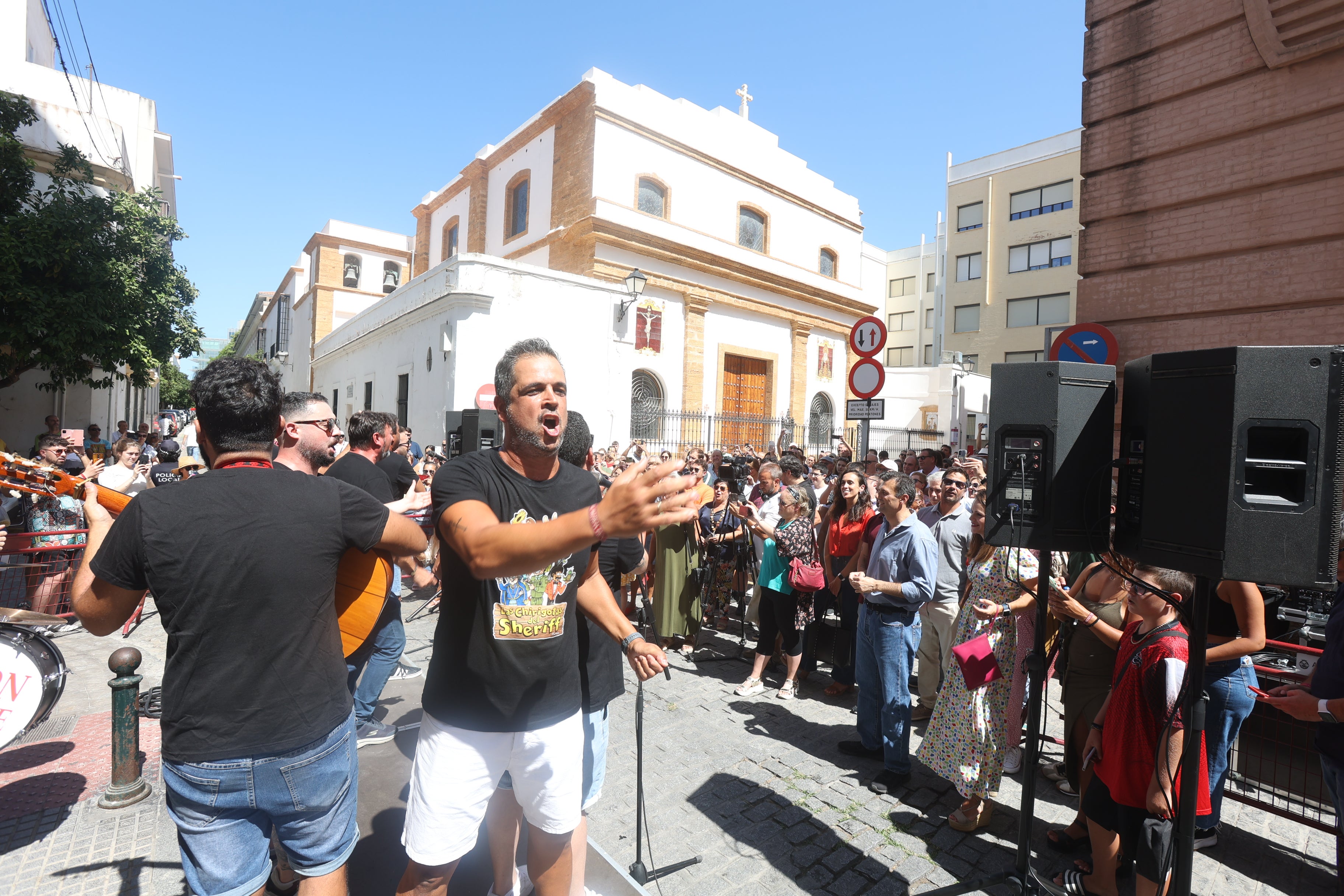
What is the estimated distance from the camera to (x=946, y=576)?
508 cm

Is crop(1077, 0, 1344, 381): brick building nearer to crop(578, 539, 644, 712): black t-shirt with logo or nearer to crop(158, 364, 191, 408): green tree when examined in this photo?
crop(578, 539, 644, 712): black t-shirt with logo

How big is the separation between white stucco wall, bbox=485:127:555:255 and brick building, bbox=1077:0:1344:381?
1777cm

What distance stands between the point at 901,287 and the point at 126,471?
42221mm

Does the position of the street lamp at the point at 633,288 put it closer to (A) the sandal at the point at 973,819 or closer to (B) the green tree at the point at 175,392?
(A) the sandal at the point at 973,819

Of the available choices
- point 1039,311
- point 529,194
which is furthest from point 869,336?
point 1039,311

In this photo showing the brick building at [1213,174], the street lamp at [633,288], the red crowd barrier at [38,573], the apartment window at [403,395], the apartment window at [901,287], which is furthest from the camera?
the apartment window at [901,287]

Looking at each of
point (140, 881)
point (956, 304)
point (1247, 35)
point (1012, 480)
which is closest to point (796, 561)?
point (1012, 480)

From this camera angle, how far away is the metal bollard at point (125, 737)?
12.4 ft

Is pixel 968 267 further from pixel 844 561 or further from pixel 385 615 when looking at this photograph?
pixel 385 615

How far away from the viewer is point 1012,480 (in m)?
3.10

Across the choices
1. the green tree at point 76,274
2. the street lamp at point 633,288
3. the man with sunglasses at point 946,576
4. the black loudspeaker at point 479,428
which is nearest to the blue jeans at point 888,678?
the man with sunglasses at point 946,576

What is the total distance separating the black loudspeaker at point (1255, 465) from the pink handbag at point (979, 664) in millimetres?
1486

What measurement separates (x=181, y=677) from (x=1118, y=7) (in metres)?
10.1

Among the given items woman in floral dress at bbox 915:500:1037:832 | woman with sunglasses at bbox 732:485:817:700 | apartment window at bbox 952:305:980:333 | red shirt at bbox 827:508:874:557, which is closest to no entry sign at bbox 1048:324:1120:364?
red shirt at bbox 827:508:874:557
